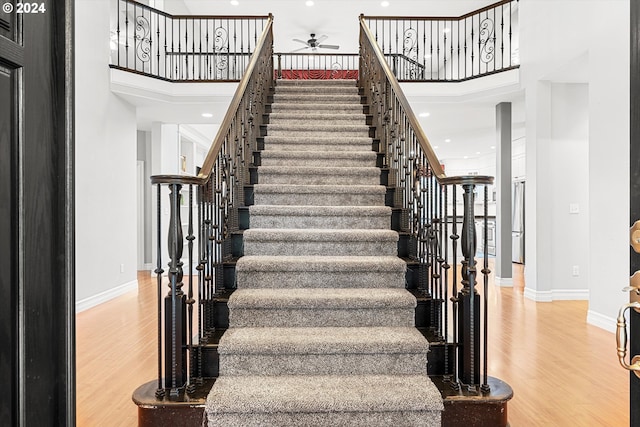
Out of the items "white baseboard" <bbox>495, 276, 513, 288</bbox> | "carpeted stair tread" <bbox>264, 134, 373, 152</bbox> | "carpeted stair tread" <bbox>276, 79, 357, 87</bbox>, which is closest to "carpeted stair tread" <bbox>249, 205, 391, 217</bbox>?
"carpeted stair tread" <bbox>264, 134, 373, 152</bbox>

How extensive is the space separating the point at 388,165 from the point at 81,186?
343 cm

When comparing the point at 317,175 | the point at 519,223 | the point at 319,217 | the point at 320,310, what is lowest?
the point at 320,310

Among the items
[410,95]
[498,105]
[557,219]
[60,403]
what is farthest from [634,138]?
[498,105]

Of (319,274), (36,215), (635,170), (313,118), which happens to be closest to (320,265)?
(319,274)

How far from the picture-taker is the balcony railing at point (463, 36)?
6.17 metres

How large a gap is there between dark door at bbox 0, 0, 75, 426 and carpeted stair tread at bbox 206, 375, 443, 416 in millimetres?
1005

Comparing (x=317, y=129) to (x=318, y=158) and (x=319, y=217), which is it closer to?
(x=318, y=158)

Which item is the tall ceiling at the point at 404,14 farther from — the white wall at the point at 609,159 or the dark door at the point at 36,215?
the dark door at the point at 36,215

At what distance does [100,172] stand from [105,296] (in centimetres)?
155

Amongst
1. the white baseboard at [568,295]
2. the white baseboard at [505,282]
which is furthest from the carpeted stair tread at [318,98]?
the white baseboard at [568,295]

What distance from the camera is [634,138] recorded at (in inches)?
32.7

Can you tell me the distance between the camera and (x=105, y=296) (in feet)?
17.2

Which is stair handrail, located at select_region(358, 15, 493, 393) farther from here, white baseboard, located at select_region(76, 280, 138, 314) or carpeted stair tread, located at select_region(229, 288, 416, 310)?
white baseboard, located at select_region(76, 280, 138, 314)

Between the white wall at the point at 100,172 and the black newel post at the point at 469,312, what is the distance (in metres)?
4.03
